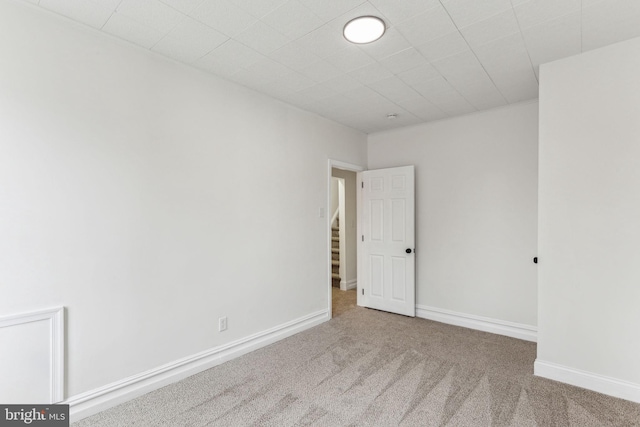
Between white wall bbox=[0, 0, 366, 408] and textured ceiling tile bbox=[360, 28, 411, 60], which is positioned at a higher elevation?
textured ceiling tile bbox=[360, 28, 411, 60]

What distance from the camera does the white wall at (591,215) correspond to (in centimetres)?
227

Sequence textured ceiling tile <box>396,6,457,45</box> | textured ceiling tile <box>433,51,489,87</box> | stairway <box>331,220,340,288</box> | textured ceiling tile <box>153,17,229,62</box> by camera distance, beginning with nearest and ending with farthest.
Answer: textured ceiling tile <box>396,6,457,45</box>
textured ceiling tile <box>153,17,229,62</box>
textured ceiling tile <box>433,51,489,87</box>
stairway <box>331,220,340,288</box>

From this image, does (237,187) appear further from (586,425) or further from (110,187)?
(586,425)

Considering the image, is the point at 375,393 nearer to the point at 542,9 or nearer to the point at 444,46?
the point at 444,46

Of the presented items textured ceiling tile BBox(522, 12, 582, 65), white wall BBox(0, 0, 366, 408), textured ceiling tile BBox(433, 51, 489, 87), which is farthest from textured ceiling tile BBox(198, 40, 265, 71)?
textured ceiling tile BBox(522, 12, 582, 65)

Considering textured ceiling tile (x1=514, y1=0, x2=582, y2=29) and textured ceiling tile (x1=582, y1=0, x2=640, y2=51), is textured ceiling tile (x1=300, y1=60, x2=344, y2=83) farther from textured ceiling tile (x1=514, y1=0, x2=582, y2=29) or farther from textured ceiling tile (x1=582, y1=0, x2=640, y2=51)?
textured ceiling tile (x1=582, y1=0, x2=640, y2=51)

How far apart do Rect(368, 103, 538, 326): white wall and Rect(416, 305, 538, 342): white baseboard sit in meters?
0.05

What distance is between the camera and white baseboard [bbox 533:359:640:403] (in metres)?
2.26

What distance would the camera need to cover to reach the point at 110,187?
86.5 inches

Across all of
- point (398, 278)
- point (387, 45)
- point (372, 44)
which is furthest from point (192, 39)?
point (398, 278)

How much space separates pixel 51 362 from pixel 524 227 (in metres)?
4.26

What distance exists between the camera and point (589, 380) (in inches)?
94.4

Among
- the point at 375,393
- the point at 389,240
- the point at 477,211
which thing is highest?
the point at 477,211

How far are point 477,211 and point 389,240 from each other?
117cm
